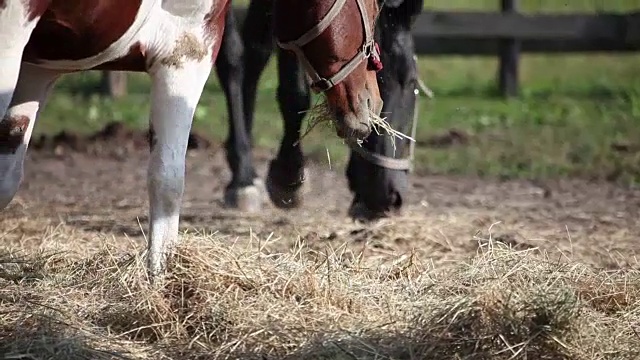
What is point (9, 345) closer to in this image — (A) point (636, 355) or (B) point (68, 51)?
(B) point (68, 51)

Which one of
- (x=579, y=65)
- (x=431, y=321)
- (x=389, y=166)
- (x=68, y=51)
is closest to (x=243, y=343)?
(x=431, y=321)

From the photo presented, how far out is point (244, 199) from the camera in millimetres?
6410

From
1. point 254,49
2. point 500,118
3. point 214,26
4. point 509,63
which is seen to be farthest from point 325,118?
point 509,63

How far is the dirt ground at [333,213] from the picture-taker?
17.4 ft

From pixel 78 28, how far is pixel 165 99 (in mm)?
553

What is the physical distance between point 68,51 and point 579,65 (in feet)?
42.2

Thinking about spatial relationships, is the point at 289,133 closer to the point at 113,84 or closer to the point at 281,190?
the point at 281,190

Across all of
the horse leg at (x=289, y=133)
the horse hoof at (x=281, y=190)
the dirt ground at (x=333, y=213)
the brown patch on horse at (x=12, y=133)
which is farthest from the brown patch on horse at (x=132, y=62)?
the horse hoof at (x=281, y=190)

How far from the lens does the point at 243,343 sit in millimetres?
3365

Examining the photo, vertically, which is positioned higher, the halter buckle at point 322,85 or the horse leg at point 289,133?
the halter buckle at point 322,85

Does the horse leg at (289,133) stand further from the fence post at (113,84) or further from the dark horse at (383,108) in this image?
the fence post at (113,84)

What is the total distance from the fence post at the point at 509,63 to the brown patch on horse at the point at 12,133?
8.90m

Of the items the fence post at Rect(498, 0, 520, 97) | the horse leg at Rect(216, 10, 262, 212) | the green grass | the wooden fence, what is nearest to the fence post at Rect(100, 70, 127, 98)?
the green grass

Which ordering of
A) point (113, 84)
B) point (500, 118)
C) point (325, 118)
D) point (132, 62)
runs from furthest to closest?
point (113, 84)
point (500, 118)
point (325, 118)
point (132, 62)
